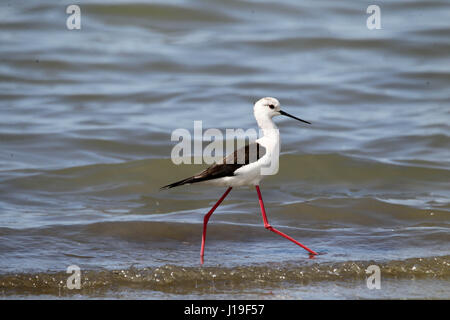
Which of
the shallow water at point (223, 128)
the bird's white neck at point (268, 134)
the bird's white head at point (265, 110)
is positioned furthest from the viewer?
the bird's white head at point (265, 110)

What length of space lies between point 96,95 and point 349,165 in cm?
505

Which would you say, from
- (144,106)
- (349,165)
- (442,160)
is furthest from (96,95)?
(442,160)

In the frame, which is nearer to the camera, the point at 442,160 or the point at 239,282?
the point at 239,282

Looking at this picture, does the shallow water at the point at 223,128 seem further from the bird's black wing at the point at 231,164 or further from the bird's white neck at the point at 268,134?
the bird's white neck at the point at 268,134

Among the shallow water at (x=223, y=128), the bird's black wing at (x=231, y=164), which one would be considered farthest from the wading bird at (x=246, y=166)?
the shallow water at (x=223, y=128)

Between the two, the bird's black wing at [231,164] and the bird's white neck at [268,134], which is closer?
the bird's black wing at [231,164]

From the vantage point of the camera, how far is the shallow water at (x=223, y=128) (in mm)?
6281

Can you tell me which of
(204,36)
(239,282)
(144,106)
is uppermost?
(204,36)

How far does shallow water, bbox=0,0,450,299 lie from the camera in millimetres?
6281

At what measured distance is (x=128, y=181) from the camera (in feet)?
30.6

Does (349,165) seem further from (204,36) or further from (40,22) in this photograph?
(40,22)

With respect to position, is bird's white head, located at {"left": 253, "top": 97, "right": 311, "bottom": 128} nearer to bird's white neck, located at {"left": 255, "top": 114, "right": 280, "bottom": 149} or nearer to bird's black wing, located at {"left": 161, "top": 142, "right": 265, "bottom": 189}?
bird's white neck, located at {"left": 255, "top": 114, "right": 280, "bottom": 149}

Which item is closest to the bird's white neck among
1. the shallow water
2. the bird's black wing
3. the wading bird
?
the wading bird

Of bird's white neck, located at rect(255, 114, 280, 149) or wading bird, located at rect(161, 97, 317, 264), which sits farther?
bird's white neck, located at rect(255, 114, 280, 149)
